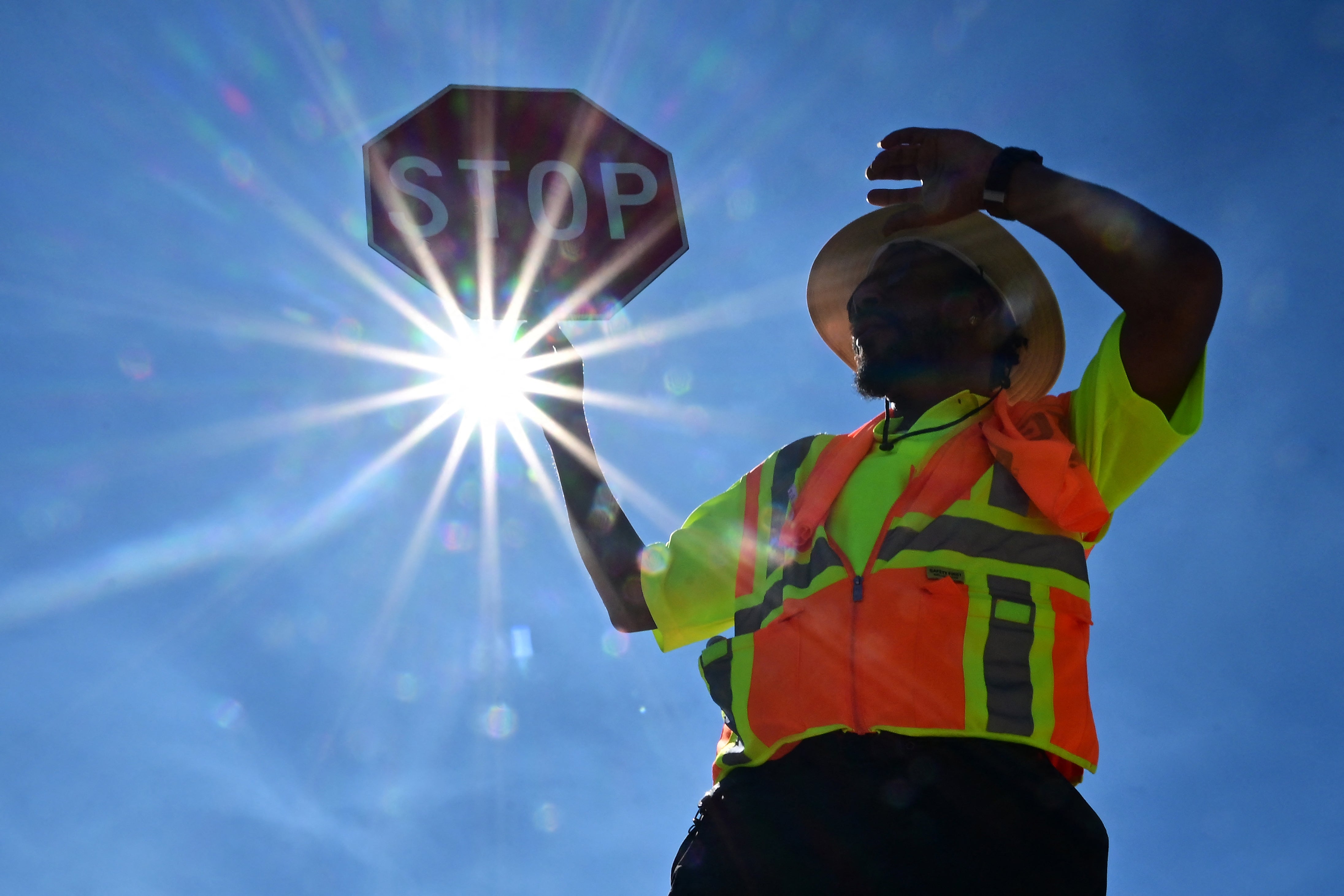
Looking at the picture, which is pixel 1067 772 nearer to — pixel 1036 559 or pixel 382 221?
pixel 1036 559

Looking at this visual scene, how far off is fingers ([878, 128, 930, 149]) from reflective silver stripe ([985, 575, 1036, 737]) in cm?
110

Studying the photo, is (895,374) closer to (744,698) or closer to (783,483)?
(783,483)

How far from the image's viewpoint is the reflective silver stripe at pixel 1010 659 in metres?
2.29

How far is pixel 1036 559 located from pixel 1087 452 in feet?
1.20

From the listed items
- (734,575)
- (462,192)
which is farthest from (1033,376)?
(462,192)

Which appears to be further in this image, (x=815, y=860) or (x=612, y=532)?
(x=612, y=532)

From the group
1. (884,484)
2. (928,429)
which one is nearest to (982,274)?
(928,429)

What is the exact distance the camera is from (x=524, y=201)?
3.05 m

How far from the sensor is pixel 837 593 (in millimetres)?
2531

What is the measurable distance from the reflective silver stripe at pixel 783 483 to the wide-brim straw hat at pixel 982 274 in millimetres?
687

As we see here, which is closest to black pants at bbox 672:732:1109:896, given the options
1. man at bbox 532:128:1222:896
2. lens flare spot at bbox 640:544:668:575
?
man at bbox 532:128:1222:896

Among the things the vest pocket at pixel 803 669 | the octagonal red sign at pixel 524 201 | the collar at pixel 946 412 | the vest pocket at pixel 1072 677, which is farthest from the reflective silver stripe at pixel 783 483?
the vest pocket at pixel 1072 677

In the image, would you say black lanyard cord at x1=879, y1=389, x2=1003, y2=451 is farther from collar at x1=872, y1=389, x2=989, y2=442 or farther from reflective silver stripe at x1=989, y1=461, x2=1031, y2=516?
reflective silver stripe at x1=989, y1=461, x2=1031, y2=516

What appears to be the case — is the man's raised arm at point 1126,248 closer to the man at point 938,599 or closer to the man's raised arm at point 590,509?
the man at point 938,599
